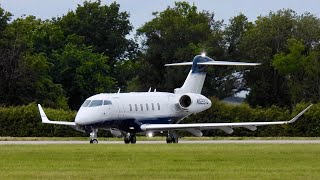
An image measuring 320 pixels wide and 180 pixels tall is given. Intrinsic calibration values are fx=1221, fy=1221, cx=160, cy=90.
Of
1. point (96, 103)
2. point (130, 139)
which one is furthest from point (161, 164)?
point (96, 103)

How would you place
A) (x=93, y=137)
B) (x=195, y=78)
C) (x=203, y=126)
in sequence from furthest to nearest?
(x=195, y=78) → (x=203, y=126) → (x=93, y=137)

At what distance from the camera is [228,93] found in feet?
406

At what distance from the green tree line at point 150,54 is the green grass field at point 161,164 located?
59848mm

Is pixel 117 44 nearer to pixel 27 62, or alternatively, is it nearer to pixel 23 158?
pixel 27 62

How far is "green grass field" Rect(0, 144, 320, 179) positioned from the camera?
3134 cm

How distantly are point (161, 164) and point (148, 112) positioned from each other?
30960mm

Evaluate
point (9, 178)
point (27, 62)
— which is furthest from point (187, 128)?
point (27, 62)

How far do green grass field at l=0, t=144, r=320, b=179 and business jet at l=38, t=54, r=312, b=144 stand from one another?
1558 cm

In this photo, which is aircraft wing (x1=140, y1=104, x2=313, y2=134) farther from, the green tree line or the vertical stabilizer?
the green tree line

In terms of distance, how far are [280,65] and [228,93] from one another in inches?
468

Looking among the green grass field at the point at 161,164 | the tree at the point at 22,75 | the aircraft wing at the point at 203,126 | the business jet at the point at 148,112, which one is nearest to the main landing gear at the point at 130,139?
the business jet at the point at 148,112

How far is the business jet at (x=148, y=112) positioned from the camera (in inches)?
2436

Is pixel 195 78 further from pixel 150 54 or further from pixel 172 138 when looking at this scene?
pixel 150 54

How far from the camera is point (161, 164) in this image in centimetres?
3606
